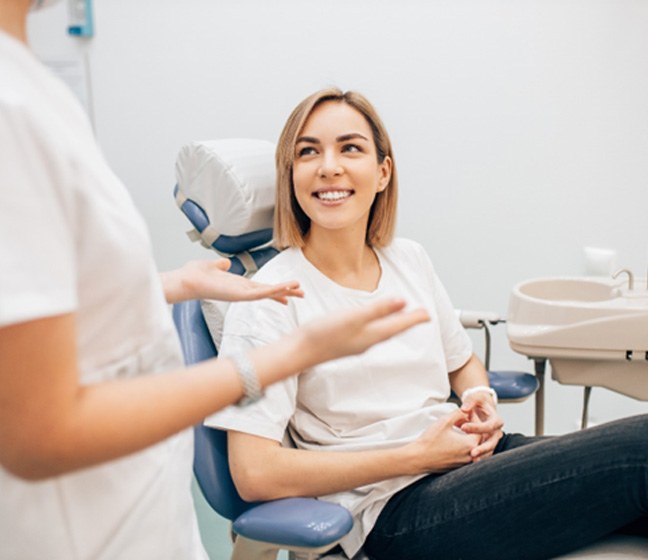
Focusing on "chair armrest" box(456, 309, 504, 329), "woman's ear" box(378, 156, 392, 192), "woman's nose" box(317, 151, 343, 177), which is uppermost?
"woman's nose" box(317, 151, 343, 177)

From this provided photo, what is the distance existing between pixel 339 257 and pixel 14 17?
1.00 m

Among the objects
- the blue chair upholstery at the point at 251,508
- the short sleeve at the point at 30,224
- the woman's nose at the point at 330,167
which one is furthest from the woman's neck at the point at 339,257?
the short sleeve at the point at 30,224

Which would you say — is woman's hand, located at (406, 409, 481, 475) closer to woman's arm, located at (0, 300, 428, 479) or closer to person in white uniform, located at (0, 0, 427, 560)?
person in white uniform, located at (0, 0, 427, 560)

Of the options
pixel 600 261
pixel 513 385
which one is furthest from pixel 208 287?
pixel 600 261

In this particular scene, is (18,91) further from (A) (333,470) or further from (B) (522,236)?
(B) (522,236)

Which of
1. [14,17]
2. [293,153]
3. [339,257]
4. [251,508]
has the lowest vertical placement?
[251,508]

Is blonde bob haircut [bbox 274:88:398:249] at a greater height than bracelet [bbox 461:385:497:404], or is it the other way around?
blonde bob haircut [bbox 274:88:398:249]

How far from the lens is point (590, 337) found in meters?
1.60

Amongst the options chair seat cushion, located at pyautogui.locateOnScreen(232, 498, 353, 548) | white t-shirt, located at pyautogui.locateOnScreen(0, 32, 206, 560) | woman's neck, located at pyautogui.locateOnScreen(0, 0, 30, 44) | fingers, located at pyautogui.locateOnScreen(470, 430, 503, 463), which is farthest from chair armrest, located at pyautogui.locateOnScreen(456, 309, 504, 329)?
woman's neck, located at pyautogui.locateOnScreen(0, 0, 30, 44)

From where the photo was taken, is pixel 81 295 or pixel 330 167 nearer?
pixel 81 295

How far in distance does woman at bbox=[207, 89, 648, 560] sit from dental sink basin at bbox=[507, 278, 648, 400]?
0.15 m

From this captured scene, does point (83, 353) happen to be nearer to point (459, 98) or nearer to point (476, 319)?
point (476, 319)

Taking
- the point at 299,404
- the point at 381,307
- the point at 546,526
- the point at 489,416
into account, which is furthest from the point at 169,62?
the point at 381,307

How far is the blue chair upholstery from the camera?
3.49 ft
